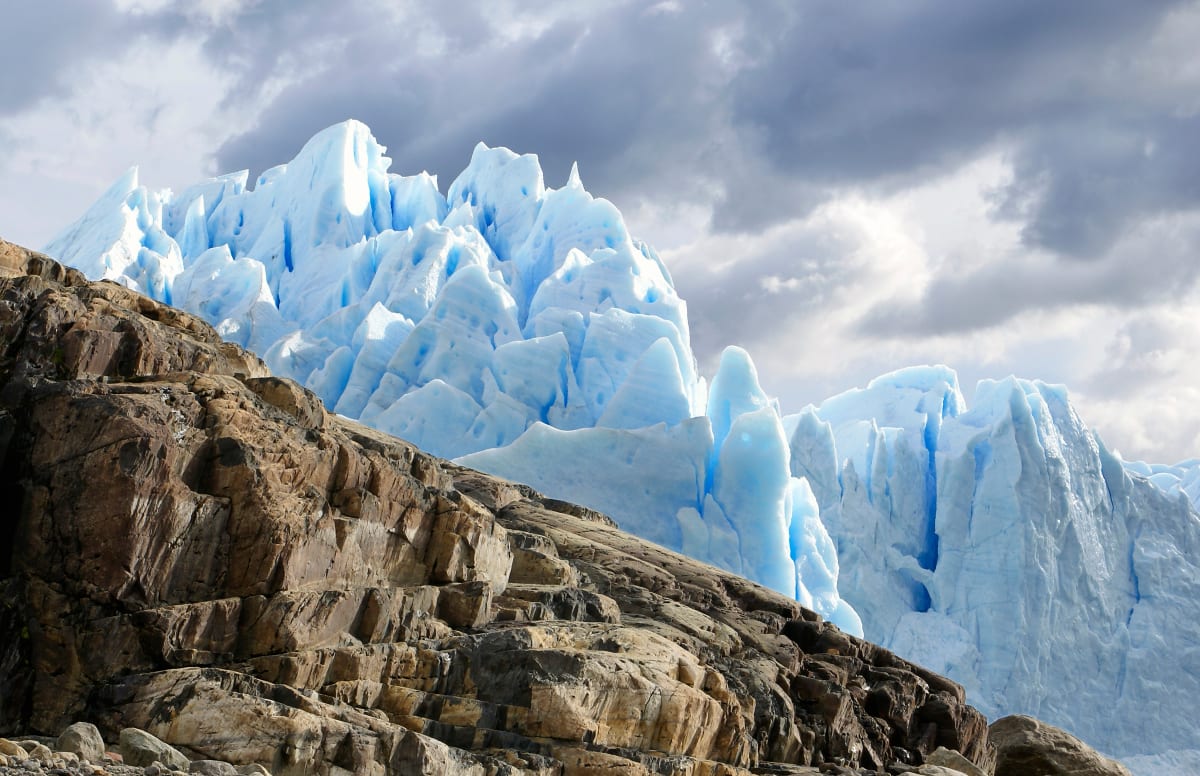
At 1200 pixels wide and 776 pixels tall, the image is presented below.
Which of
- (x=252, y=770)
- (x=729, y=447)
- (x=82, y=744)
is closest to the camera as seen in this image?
(x=82, y=744)

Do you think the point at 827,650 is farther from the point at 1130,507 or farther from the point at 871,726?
the point at 1130,507

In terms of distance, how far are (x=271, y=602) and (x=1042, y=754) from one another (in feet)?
50.4

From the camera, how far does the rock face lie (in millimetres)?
12531

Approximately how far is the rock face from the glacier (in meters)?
17.1

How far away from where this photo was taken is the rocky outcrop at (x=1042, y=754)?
73.5 ft

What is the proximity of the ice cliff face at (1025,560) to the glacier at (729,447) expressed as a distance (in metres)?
0.07

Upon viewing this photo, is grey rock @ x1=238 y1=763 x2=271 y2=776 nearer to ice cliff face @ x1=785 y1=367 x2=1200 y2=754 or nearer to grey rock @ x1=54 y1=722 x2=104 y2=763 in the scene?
grey rock @ x1=54 y1=722 x2=104 y2=763

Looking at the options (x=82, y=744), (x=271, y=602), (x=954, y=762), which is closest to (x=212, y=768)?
(x=82, y=744)

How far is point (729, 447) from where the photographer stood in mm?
35875

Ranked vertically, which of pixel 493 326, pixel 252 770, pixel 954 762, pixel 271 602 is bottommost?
pixel 252 770

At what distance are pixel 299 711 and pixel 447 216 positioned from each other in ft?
132

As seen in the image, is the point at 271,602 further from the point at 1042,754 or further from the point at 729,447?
the point at 729,447

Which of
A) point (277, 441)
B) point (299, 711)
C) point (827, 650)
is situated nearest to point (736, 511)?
point (827, 650)

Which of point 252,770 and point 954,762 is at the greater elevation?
point 954,762
